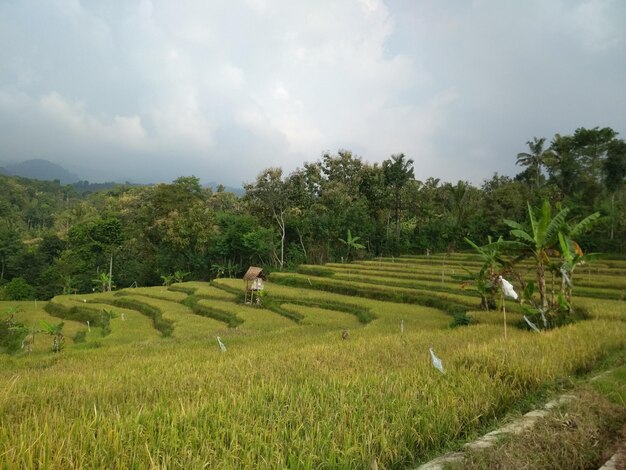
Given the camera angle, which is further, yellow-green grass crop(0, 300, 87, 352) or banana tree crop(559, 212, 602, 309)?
yellow-green grass crop(0, 300, 87, 352)

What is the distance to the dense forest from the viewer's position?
110 feet

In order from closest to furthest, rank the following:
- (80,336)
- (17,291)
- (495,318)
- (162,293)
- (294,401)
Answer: (294,401)
(495,318)
(80,336)
(162,293)
(17,291)

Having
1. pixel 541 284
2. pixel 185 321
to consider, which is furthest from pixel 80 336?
pixel 541 284

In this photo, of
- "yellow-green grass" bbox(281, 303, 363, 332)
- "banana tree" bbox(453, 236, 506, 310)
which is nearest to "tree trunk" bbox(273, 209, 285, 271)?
"yellow-green grass" bbox(281, 303, 363, 332)

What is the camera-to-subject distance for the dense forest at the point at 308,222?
3353 cm

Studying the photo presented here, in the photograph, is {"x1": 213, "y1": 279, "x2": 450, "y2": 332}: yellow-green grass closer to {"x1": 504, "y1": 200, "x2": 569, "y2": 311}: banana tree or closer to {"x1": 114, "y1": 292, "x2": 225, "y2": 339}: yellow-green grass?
{"x1": 504, "y1": 200, "x2": 569, "y2": 311}: banana tree

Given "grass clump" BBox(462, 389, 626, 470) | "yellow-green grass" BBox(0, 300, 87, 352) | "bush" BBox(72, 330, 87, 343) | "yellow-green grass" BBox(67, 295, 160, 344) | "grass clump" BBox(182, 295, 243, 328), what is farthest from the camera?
"grass clump" BBox(182, 295, 243, 328)

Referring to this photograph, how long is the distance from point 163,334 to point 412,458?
15.6 m

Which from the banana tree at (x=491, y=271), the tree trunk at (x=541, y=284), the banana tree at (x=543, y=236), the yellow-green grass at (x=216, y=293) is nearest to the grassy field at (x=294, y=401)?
the tree trunk at (x=541, y=284)

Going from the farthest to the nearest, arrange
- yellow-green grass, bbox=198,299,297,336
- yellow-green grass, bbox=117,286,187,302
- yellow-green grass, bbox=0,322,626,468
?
yellow-green grass, bbox=117,286,187,302 < yellow-green grass, bbox=198,299,297,336 < yellow-green grass, bbox=0,322,626,468

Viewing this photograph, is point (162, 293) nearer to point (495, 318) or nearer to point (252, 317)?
point (252, 317)

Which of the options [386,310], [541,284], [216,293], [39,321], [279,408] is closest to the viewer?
[279,408]

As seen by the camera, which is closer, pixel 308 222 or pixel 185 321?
pixel 185 321

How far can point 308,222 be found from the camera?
1444 inches
